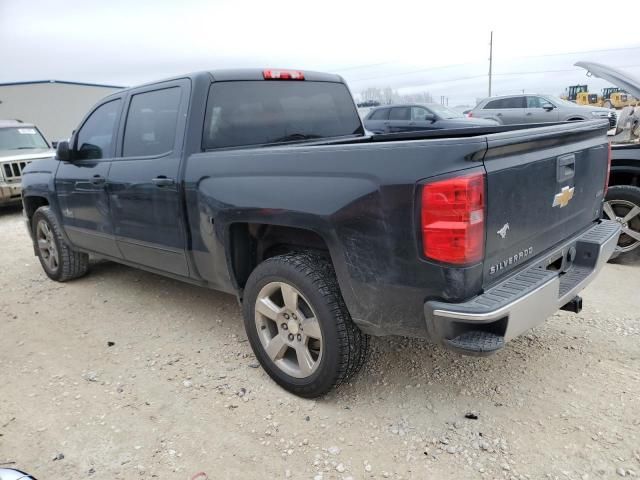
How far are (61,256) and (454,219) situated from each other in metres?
4.53

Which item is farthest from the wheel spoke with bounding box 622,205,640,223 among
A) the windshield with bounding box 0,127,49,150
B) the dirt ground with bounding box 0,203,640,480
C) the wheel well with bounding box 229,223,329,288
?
the windshield with bounding box 0,127,49,150

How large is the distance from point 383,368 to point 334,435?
0.71 m

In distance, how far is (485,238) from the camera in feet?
7.13

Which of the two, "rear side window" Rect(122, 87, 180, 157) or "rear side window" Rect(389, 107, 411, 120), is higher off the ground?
"rear side window" Rect(122, 87, 180, 157)

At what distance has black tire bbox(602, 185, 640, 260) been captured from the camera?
4699mm

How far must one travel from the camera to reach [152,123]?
3.73 meters

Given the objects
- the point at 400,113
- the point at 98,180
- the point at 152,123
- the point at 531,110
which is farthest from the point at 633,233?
the point at 531,110

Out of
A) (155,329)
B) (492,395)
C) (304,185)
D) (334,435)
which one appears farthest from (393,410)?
(155,329)

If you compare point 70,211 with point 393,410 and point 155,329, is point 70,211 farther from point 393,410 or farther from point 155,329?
point 393,410

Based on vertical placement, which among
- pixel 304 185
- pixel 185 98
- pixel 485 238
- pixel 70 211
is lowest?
pixel 70 211

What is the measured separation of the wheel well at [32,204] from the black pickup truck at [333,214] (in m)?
1.42

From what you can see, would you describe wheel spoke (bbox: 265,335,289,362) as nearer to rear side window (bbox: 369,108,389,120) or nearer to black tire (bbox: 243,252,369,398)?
black tire (bbox: 243,252,369,398)

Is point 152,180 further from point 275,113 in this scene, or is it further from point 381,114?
point 381,114

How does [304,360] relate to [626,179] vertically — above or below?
below
